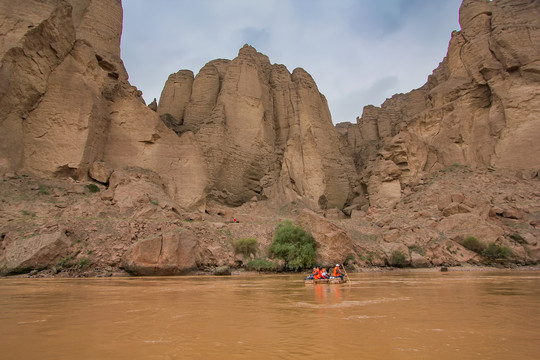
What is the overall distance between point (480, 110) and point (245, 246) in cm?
3423

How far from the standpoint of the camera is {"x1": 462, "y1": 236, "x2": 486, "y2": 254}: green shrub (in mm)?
25223

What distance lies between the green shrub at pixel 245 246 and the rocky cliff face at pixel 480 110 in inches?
784

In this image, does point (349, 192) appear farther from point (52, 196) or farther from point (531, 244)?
point (52, 196)

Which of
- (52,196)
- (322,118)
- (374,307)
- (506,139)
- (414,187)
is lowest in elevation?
(374,307)

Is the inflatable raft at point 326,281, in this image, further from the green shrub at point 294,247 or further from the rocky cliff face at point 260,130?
the rocky cliff face at point 260,130

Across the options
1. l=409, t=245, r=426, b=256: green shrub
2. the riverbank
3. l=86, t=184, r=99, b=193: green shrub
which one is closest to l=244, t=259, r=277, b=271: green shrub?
the riverbank

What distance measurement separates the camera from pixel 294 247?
76.8 feet

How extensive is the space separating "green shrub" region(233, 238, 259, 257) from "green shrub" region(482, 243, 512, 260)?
57.7 feet

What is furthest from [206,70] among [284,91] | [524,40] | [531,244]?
[531,244]

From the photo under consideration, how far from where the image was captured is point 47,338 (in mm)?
4391

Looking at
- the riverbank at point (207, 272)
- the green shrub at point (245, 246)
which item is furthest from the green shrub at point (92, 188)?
the green shrub at point (245, 246)

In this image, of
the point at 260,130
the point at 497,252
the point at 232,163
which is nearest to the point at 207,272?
the point at 497,252

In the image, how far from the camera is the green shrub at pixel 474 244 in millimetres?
25223

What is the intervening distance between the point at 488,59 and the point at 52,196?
47.7 metres
